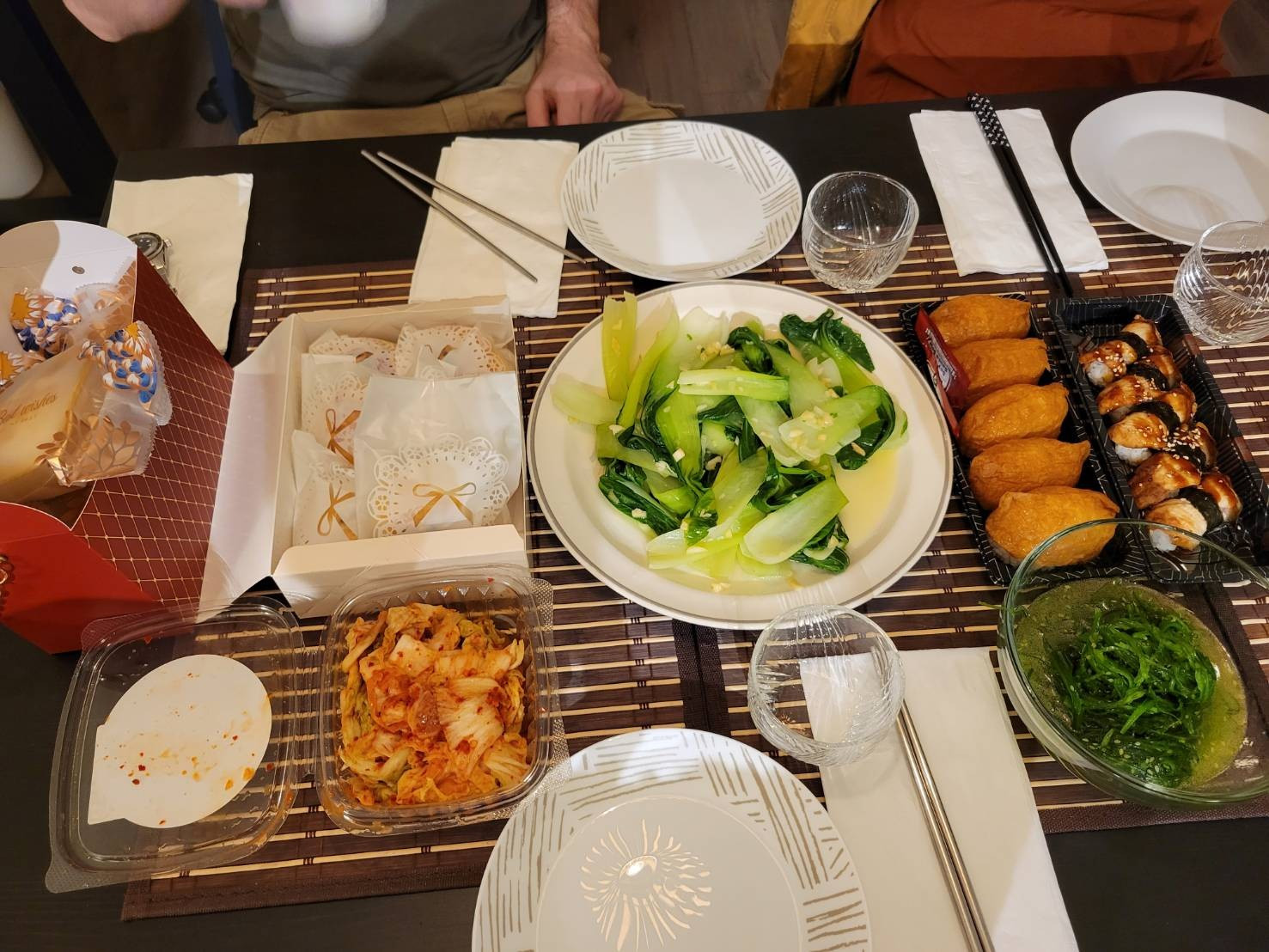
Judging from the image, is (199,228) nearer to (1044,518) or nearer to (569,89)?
(569,89)

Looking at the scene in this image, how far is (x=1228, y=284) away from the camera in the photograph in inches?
54.3

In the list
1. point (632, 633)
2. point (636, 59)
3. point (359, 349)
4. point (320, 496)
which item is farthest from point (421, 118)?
point (636, 59)

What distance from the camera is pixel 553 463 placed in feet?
3.76

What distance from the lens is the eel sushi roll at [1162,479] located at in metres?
1.13

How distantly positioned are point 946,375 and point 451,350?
0.76 meters

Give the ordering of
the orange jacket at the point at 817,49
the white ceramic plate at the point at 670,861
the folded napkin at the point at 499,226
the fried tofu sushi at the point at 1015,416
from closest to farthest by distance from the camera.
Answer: the white ceramic plate at the point at 670,861 → the fried tofu sushi at the point at 1015,416 → the folded napkin at the point at 499,226 → the orange jacket at the point at 817,49

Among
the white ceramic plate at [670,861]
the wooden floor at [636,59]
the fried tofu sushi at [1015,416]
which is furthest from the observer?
the wooden floor at [636,59]

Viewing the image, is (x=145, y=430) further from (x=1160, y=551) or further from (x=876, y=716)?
(x=1160, y=551)

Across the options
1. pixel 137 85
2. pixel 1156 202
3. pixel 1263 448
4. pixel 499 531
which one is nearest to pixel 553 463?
pixel 499 531

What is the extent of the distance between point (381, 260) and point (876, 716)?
1.12 metres

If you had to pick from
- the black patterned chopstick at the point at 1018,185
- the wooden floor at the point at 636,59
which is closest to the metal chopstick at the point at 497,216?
the black patterned chopstick at the point at 1018,185

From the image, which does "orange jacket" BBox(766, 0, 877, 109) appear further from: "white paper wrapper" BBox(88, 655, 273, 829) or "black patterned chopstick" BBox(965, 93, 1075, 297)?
"white paper wrapper" BBox(88, 655, 273, 829)

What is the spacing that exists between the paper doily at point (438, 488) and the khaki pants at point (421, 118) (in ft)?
3.37

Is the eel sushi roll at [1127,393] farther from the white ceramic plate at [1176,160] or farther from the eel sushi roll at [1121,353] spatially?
the white ceramic plate at [1176,160]
